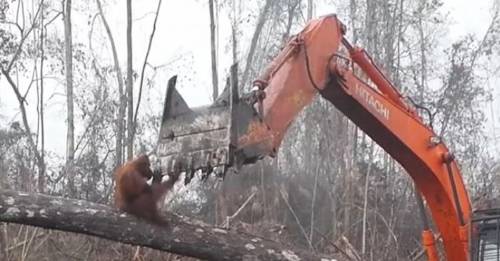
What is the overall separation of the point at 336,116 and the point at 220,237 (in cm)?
1405

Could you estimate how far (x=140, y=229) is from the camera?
5.24 metres

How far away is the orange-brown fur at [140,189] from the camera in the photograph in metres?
5.05

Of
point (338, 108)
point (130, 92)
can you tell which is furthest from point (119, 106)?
point (338, 108)

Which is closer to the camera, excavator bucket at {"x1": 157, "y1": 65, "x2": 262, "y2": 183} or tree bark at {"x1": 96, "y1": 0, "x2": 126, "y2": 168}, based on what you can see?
excavator bucket at {"x1": 157, "y1": 65, "x2": 262, "y2": 183}

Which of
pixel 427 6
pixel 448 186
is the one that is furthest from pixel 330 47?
pixel 427 6

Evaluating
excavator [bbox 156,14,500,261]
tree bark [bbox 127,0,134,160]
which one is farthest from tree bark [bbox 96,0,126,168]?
excavator [bbox 156,14,500,261]

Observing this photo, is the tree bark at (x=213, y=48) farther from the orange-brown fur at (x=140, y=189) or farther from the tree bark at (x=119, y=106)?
the orange-brown fur at (x=140, y=189)

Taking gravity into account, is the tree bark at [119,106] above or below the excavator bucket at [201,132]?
above

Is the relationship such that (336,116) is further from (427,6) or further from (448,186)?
(448,186)

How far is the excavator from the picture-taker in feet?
17.1

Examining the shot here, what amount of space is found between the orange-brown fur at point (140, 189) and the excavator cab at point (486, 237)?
3016 millimetres

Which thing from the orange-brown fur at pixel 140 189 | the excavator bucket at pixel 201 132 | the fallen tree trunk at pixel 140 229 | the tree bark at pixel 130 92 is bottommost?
the fallen tree trunk at pixel 140 229

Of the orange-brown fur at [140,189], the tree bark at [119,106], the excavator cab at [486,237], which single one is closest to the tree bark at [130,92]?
the tree bark at [119,106]

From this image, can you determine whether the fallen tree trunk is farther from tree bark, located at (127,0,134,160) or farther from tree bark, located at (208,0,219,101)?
tree bark, located at (208,0,219,101)
